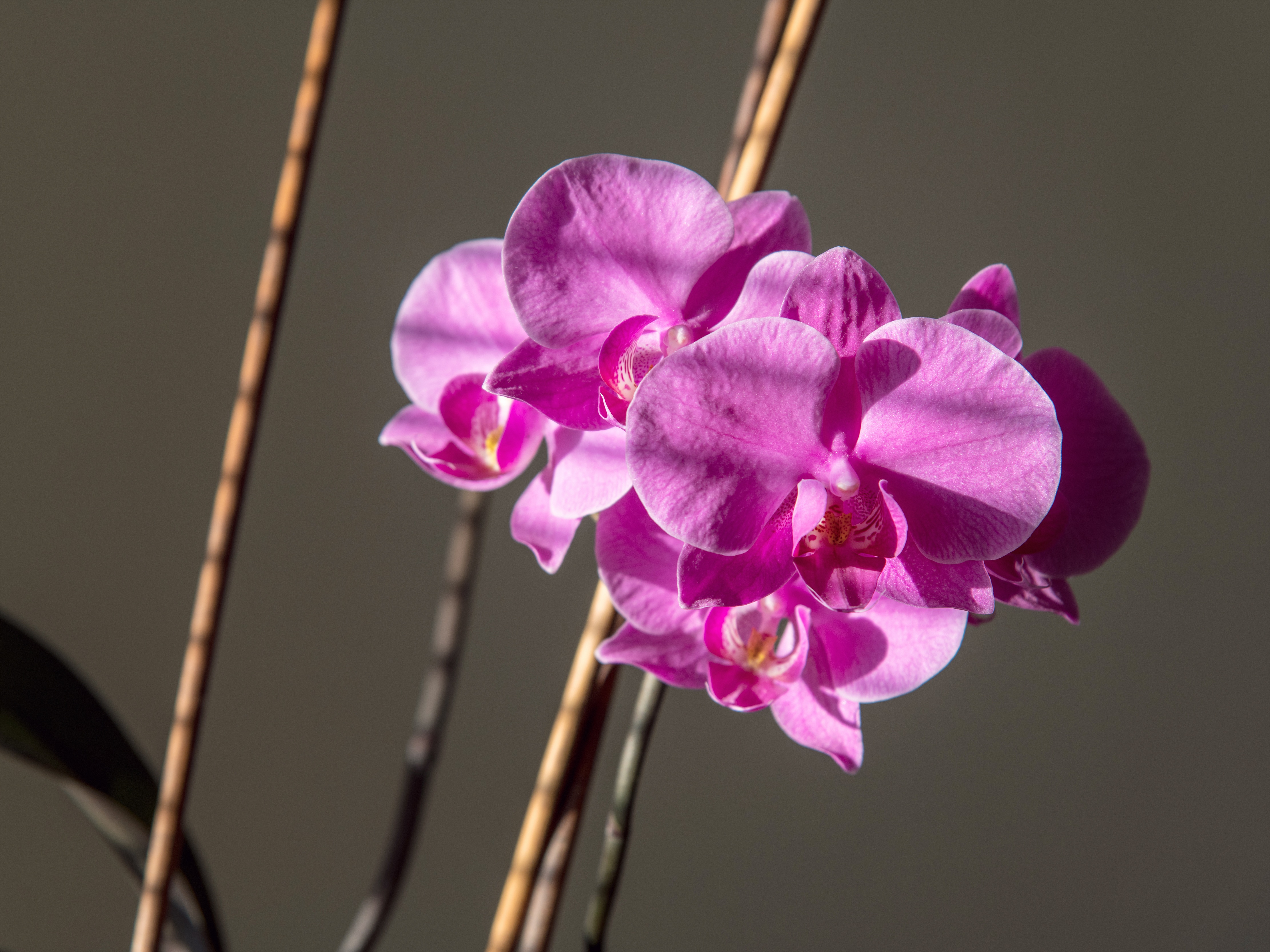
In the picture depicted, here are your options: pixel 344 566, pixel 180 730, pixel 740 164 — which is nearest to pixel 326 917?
pixel 344 566

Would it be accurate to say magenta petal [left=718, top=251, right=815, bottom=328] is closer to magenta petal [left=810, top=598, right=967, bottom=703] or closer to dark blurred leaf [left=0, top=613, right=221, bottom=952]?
magenta petal [left=810, top=598, right=967, bottom=703]

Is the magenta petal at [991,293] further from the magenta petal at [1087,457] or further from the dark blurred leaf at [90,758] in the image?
the dark blurred leaf at [90,758]

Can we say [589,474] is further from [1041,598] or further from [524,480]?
[524,480]

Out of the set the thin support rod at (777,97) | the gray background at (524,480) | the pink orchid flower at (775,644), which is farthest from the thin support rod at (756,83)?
the gray background at (524,480)

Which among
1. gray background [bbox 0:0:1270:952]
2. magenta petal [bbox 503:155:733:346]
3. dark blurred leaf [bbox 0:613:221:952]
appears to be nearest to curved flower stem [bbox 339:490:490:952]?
dark blurred leaf [bbox 0:613:221:952]

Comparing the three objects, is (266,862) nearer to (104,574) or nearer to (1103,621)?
(104,574)

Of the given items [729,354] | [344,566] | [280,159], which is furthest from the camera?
[344,566]
